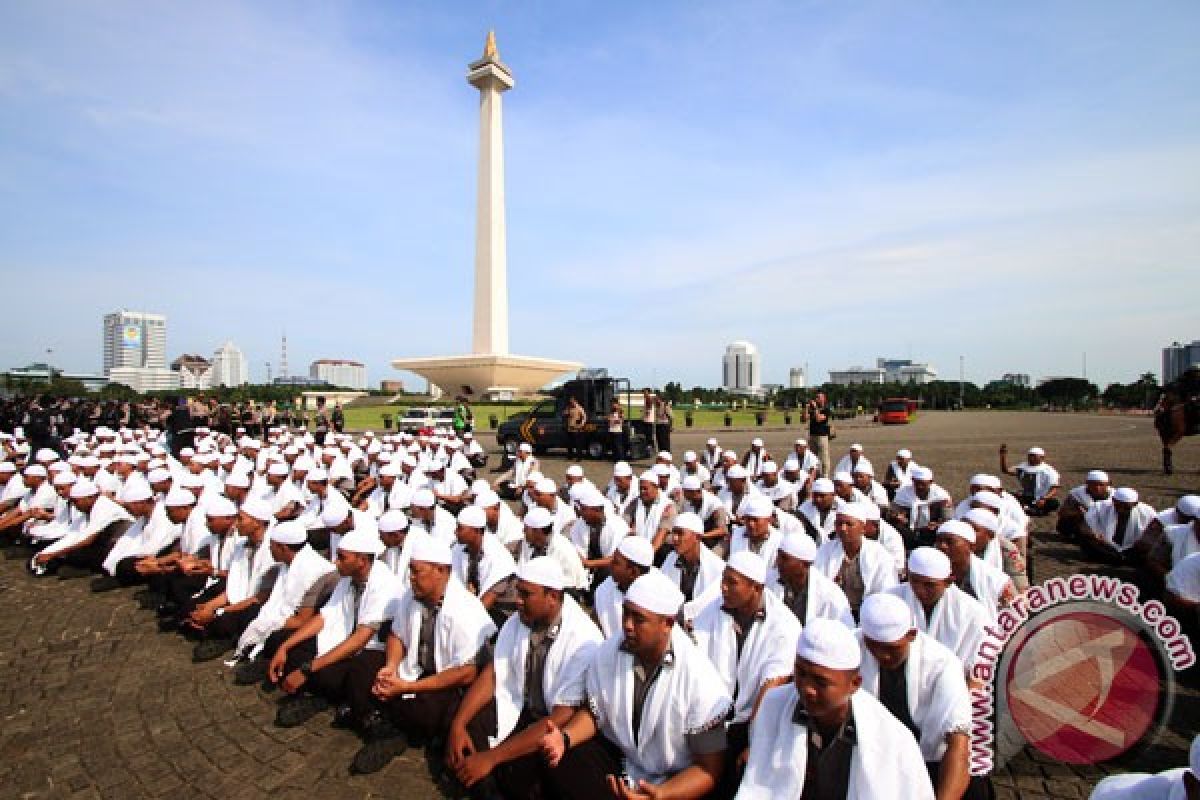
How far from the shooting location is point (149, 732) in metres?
4.20

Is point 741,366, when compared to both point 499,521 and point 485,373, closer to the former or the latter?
point 485,373

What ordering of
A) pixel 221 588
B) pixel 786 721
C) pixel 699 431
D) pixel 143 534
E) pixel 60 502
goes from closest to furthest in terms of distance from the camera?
pixel 786 721 → pixel 221 588 → pixel 143 534 → pixel 60 502 → pixel 699 431

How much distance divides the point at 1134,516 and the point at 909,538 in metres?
2.44

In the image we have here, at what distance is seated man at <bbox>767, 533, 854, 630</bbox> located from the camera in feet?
13.7

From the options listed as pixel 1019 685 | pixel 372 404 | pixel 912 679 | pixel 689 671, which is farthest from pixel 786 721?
pixel 372 404

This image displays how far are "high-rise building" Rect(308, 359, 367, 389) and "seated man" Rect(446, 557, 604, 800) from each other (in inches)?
7226

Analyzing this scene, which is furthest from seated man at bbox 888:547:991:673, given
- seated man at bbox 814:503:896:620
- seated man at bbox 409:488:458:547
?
seated man at bbox 409:488:458:547

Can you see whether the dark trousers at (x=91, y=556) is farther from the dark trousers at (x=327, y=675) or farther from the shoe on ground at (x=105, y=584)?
the dark trousers at (x=327, y=675)

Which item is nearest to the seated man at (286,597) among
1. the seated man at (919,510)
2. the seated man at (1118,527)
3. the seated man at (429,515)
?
the seated man at (429,515)

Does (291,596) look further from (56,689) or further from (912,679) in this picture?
(912,679)

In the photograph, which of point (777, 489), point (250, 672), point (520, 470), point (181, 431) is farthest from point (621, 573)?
point (181, 431)

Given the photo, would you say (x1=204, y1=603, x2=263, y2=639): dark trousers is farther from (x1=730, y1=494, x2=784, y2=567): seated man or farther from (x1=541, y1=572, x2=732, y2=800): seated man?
(x1=730, y1=494, x2=784, y2=567): seated man

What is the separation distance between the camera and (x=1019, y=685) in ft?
13.0

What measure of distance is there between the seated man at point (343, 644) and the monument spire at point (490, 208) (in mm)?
51004
